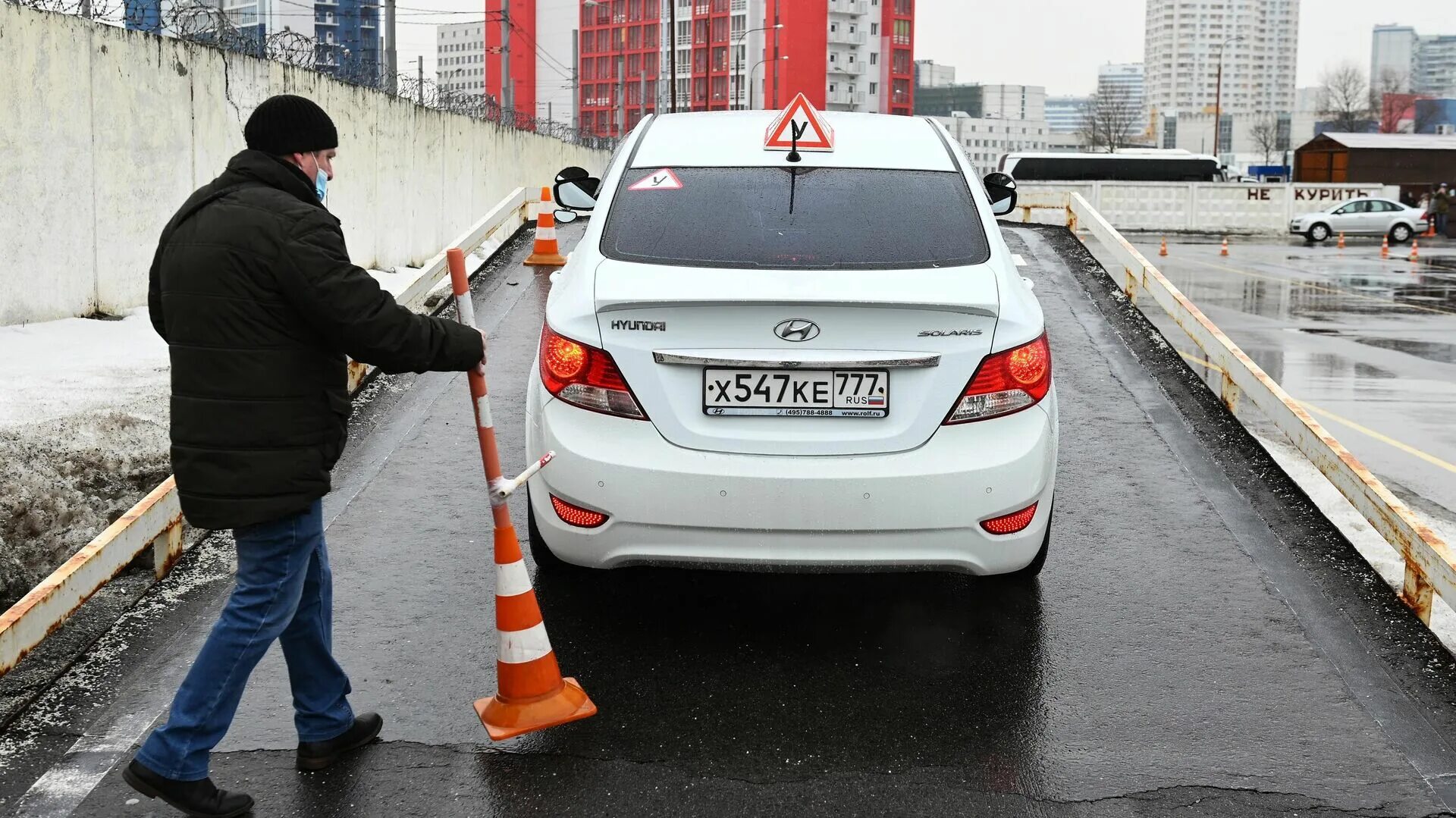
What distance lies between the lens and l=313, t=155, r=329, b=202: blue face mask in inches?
145

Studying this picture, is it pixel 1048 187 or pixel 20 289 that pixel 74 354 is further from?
pixel 1048 187

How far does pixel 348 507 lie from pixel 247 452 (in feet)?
9.85

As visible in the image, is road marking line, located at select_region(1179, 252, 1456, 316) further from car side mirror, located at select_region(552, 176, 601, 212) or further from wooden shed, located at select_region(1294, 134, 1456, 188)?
wooden shed, located at select_region(1294, 134, 1456, 188)

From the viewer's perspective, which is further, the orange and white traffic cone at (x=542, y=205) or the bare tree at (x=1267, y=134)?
the bare tree at (x=1267, y=134)

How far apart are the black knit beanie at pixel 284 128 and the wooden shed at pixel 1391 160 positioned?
5747 cm

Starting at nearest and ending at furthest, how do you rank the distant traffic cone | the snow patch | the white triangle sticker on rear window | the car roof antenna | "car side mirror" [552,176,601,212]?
the white triangle sticker on rear window
the car roof antenna
the snow patch
"car side mirror" [552,176,601,212]
the distant traffic cone

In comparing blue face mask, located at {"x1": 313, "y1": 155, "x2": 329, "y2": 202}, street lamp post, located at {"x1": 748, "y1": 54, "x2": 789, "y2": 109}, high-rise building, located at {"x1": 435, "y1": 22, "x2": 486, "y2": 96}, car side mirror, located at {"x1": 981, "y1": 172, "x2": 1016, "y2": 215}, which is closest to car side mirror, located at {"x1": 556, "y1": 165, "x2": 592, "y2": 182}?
car side mirror, located at {"x1": 981, "y1": 172, "x2": 1016, "y2": 215}

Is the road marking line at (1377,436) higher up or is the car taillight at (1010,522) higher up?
the car taillight at (1010,522)

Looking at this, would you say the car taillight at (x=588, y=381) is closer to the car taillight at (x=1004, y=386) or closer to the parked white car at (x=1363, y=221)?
the car taillight at (x=1004, y=386)

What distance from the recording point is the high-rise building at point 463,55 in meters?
180

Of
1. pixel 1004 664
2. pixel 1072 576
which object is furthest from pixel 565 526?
pixel 1072 576

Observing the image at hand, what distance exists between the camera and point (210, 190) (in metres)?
3.49

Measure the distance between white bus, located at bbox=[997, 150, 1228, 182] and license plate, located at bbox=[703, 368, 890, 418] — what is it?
5288 centimetres

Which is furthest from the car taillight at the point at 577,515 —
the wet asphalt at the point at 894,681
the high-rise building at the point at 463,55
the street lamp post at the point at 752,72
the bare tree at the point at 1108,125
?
the high-rise building at the point at 463,55
